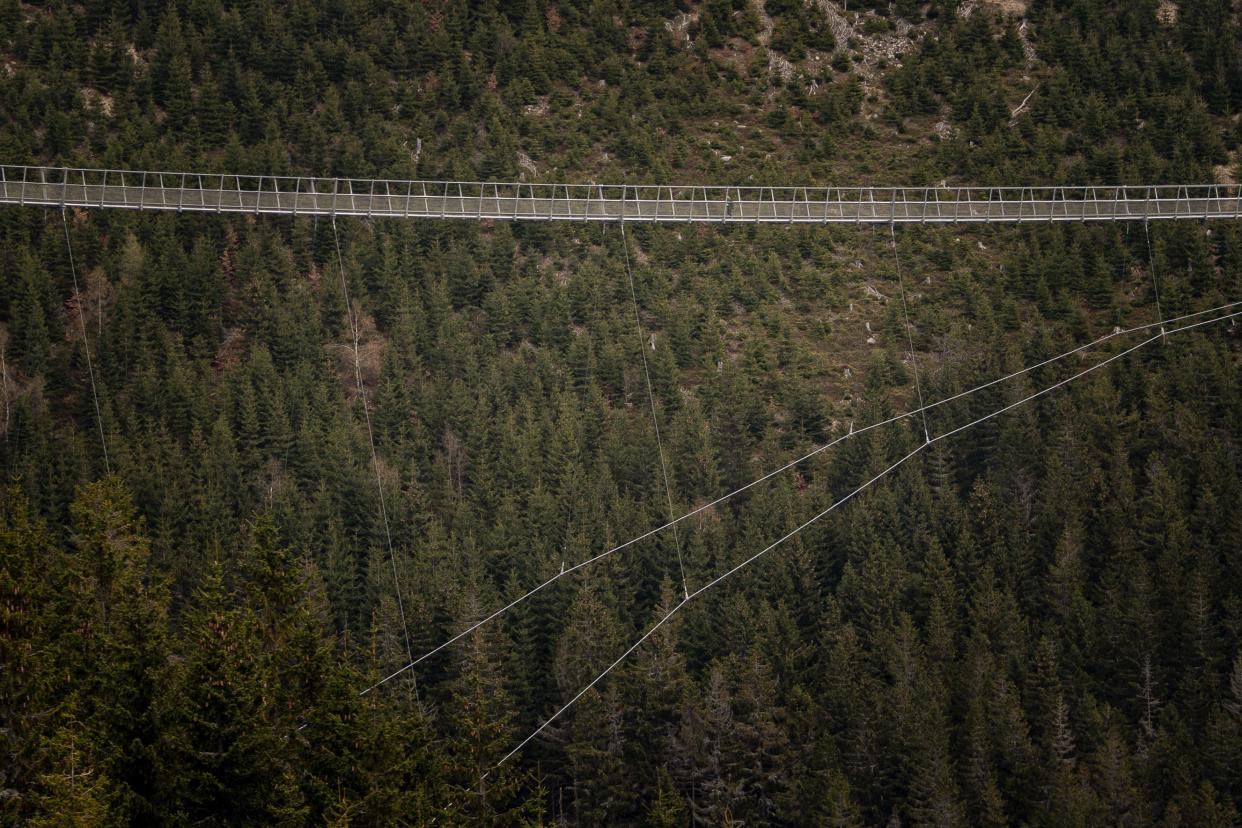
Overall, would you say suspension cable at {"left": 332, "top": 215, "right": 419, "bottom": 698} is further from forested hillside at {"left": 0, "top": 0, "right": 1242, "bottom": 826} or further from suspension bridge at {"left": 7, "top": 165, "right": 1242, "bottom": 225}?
suspension bridge at {"left": 7, "top": 165, "right": 1242, "bottom": 225}

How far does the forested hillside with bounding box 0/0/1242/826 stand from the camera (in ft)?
168

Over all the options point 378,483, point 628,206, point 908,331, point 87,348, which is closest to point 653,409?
point 378,483

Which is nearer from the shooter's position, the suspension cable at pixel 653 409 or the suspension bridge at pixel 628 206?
the suspension bridge at pixel 628 206

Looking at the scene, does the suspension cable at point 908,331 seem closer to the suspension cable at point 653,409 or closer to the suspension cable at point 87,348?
the suspension cable at point 653,409

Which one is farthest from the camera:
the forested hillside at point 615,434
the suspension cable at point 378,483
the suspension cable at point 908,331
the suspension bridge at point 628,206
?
the suspension cable at point 908,331

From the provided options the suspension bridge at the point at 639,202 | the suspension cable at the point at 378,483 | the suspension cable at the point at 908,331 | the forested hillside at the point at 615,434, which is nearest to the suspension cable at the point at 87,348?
Result: the forested hillside at the point at 615,434

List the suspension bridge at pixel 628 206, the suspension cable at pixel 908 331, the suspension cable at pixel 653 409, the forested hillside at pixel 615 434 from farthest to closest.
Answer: the suspension cable at pixel 908 331, the suspension cable at pixel 653 409, the suspension bridge at pixel 628 206, the forested hillside at pixel 615 434

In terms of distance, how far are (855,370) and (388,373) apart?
24.0 metres

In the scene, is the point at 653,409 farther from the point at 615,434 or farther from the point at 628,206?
the point at 628,206

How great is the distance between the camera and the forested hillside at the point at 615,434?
51062 mm

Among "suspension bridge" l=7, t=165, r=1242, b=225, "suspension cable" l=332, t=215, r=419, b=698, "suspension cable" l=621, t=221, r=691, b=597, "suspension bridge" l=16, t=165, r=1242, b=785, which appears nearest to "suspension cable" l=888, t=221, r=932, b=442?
"suspension bridge" l=16, t=165, r=1242, b=785

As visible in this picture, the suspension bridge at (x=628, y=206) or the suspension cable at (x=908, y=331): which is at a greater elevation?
the suspension bridge at (x=628, y=206)

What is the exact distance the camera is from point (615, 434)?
288 ft

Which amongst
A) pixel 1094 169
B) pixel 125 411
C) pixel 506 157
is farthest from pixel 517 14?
pixel 125 411
